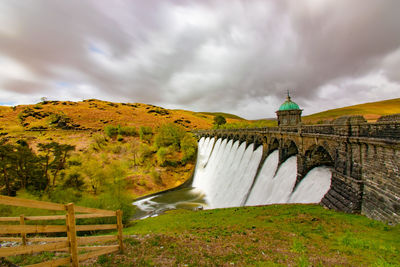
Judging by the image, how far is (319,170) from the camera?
56.8ft

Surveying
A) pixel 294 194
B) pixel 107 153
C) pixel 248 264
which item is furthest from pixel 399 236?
pixel 107 153

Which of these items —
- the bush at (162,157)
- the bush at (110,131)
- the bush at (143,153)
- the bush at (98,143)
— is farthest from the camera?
the bush at (110,131)

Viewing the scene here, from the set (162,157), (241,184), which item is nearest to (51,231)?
(241,184)

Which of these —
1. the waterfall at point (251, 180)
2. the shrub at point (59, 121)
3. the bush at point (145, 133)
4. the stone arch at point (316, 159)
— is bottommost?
the waterfall at point (251, 180)

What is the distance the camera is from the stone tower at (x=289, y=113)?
43750mm

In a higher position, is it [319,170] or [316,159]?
[316,159]

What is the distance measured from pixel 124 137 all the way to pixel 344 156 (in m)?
71.1

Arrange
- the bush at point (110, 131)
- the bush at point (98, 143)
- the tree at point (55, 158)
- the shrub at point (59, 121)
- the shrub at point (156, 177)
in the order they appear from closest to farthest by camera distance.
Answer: the tree at point (55, 158) < the shrub at point (156, 177) < the bush at point (98, 143) < the bush at point (110, 131) < the shrub at point (59, 121)

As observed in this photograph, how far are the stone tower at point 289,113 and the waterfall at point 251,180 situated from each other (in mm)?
13904

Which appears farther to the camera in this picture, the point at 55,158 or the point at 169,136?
the point at 169,136

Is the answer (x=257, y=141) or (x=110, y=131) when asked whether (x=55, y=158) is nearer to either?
(x=110, y=131)

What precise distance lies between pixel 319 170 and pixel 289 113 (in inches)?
1184

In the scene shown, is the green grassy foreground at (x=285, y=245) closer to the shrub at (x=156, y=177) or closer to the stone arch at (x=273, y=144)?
the stone arch at (x=273, y=144)

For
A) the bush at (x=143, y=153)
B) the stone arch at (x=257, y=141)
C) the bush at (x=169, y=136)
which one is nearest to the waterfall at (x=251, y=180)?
the stone arch at (x=257, y=141)
